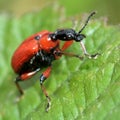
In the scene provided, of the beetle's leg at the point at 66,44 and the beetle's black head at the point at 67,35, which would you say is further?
the beetle's leg at the point at 66,44

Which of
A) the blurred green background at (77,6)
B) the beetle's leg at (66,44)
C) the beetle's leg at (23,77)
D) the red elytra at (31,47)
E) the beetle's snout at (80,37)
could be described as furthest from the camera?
the blurred green background at (77,6)

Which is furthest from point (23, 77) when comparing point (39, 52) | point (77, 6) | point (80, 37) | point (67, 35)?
point (77, 6)

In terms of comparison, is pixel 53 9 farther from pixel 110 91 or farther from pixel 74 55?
pixel 110 91

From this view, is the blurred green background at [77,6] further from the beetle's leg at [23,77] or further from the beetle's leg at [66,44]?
the beetle's leg at [23,77]

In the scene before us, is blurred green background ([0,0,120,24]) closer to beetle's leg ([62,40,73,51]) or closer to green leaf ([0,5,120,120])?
green leaf ([0,5,120,120])

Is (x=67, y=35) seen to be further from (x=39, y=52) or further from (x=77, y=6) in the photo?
(x=77, y=6)

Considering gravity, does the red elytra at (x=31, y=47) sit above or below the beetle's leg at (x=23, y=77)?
above

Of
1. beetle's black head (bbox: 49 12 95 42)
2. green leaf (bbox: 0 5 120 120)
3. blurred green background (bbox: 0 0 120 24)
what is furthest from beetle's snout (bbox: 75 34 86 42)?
blurred green background (bbox: 0 0 120 24)

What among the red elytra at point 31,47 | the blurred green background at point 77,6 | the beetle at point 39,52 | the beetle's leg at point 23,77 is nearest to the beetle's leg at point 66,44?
the beetle at point 39,52
